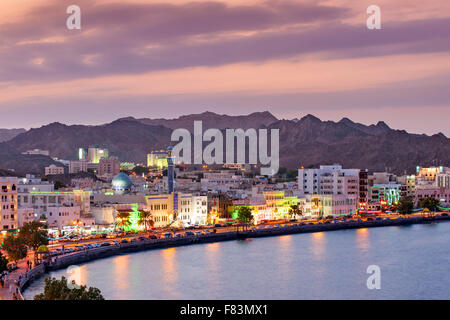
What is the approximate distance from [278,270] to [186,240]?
11.9 m

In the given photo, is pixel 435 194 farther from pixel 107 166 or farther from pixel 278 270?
pixel 107 166

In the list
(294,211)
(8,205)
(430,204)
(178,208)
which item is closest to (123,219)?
(178,208)

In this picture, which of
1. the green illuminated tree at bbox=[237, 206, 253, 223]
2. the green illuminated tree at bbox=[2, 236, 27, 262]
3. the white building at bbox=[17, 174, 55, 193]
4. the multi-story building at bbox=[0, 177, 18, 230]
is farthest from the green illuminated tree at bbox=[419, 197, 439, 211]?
the green illuminated tree at bbox=[2, 236, 27, 262]

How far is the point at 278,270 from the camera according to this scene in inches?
1403

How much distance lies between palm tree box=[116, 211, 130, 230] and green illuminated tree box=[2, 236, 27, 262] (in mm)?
15583

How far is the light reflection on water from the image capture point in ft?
97.0

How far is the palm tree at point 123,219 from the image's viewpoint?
48.2m

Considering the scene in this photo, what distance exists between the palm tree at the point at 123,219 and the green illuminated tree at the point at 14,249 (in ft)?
51.1

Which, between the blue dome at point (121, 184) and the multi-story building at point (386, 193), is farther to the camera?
the multi-story building at point (386, 193)

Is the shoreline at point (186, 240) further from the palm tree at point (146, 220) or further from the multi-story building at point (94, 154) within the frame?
the multi-story building at point (94, 154)

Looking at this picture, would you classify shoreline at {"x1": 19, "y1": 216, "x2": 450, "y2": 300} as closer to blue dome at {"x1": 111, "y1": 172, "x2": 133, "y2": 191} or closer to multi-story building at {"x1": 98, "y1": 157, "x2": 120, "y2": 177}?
blue dome at {"x1": 111, "y1": 172, "x2": 133, "y2": 191}

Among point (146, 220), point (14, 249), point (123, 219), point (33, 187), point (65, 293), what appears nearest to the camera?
point (65, 293)

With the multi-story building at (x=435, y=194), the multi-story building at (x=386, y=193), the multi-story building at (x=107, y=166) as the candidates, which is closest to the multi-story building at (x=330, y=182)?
the multi-story building at (x=386, y=193)
